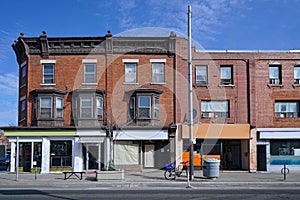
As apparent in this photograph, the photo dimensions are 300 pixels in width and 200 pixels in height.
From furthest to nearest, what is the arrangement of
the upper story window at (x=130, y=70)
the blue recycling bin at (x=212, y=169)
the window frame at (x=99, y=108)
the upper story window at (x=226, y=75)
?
the upper story window at (x=226, y=75) → the upper story window at (x=130, y=70) → the window frame at (x=99, y=108) → the blue recycling bin at (x=212, y=169)

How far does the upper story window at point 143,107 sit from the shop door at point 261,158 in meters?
8.66

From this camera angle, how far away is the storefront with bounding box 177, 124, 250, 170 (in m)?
Answer: 27.4

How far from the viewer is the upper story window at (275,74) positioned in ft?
94.9

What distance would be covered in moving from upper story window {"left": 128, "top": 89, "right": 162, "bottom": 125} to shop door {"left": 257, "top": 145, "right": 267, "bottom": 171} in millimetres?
8661

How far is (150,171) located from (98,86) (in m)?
7.92

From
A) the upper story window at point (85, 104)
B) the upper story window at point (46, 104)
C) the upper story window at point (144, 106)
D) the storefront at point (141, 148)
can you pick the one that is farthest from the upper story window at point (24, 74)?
the upper story window at point (144, 106)

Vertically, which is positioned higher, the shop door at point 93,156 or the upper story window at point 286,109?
the upper story window at point 286,109

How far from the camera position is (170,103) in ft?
94.7

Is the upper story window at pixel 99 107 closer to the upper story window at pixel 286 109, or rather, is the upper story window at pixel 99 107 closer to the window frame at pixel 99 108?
the window frame at pixel 99 108

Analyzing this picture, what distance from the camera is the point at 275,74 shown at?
95.2ft

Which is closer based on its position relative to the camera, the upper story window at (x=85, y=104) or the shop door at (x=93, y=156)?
the shop door at (x=93, y=156)

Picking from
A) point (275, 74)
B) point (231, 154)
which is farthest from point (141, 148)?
point (275, 74)

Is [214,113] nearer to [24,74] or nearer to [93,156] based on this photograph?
[93,156]

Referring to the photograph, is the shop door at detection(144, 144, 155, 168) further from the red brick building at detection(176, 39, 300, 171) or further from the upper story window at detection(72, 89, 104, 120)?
the upper story window at detection(72, 89, 104, 120)
